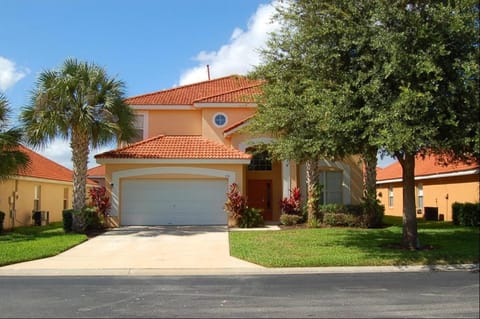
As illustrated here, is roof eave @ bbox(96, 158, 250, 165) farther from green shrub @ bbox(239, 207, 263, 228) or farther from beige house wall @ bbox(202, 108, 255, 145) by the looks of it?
beige house wall @ bbox(202, 108, 255, 145)

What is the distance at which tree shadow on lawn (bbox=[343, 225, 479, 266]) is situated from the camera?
13203 millimetres

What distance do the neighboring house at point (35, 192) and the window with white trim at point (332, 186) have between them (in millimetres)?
13111

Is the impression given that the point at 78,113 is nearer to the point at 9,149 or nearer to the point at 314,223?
the point at 9,149

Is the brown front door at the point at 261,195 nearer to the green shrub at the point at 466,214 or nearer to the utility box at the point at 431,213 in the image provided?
the utility box at the point at 431,213

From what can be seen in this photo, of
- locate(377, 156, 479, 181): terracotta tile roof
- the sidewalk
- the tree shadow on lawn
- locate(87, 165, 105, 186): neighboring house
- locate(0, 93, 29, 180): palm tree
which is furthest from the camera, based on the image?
locate(87, 165, 105, 186): neighboring house

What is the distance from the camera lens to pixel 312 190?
21.6m

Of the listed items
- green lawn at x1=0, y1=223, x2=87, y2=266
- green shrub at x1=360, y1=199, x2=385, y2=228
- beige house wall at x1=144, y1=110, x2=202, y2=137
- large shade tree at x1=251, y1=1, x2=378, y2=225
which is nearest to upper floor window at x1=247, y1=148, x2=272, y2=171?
beige house wall at x1=144, y1=110, x2=202, y2=137

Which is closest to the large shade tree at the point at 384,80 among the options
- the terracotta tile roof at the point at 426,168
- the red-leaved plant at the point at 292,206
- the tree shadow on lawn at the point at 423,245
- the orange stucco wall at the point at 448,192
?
the tree shadow on lawn at the point at 423,245

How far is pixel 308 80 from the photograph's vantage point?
43.6 feet

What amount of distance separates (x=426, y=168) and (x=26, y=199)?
21.0 meters

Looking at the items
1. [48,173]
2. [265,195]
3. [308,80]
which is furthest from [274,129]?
[48,173]

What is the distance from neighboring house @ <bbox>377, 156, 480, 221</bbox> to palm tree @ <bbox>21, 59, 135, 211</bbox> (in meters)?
12.6

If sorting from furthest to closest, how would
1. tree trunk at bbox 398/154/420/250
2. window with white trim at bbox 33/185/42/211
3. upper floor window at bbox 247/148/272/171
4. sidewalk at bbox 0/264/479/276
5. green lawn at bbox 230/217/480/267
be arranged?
1. window with white trim at bbox 33/185/42/211
2. upper floor window at bbox 247/148/272/171
3. tree trunk at bbox 398/154/420/250
4. green lawn at bbox 230/217/480/267
5. sidewalk at bbox 0/264/479/276

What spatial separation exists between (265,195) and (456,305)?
17857 millimetres
